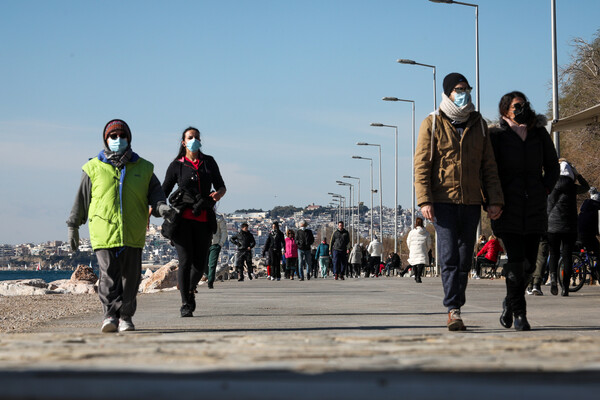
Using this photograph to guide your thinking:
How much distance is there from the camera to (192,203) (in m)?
11.2

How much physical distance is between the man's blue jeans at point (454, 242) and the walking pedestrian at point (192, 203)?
10.5ft

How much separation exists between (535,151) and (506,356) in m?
4.24

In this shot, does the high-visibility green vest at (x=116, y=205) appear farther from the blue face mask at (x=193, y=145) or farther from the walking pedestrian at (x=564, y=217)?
the walking pedestrian at (x=564, y=217)

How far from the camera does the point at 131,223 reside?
9281mm

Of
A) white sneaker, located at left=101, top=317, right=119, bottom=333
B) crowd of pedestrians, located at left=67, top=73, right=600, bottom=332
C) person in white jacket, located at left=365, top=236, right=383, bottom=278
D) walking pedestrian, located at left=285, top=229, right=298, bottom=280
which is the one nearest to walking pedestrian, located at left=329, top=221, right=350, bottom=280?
walking pedestrian, located at left=285, top=229, right=298, bottom=280

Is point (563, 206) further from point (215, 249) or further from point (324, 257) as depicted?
point (324, 257)

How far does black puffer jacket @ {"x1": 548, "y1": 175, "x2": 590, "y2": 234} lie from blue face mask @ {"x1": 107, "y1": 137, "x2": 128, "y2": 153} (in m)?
7.58

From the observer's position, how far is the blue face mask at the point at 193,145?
37.8ft

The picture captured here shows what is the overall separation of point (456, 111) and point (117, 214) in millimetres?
3141

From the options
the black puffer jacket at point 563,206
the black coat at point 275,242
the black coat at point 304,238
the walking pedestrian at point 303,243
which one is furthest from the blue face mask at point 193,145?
the black coat at point 304,238

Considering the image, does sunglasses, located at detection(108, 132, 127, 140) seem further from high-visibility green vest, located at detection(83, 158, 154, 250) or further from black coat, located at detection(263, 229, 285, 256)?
black coat, located at detection(263, 229, 285, 256)

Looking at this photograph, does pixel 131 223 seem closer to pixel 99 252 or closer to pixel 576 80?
pixel 99 252

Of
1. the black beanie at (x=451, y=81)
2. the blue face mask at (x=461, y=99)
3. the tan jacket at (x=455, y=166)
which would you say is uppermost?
the black beanie at (x=451, y=81)

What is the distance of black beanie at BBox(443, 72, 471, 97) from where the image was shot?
30.2ft
